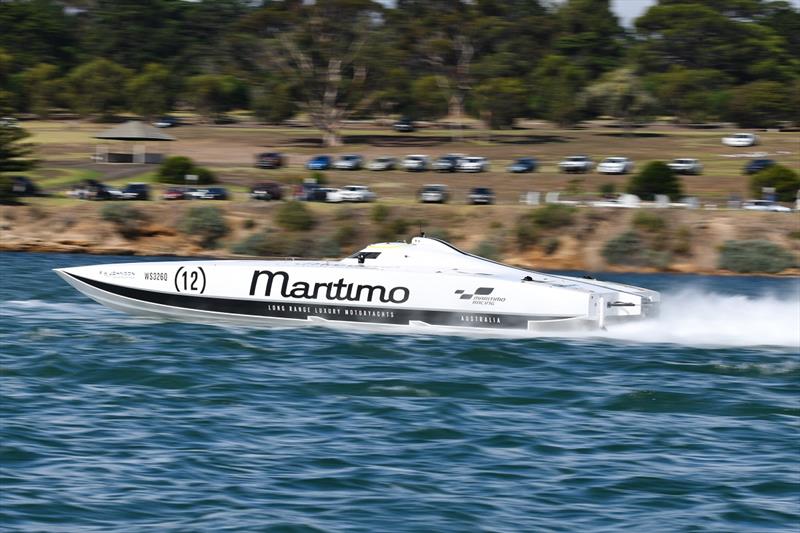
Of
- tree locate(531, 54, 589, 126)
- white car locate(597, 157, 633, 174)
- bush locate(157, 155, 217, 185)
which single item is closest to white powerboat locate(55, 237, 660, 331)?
bush locate(157, 155, 217, 185)

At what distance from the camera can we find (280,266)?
25.9m

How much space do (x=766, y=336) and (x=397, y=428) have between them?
1183cm

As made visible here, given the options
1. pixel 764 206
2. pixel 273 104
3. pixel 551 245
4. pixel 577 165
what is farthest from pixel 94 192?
pixel 273 104

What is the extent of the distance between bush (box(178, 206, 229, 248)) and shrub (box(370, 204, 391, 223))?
278 inches

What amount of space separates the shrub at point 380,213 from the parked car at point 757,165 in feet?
99.7

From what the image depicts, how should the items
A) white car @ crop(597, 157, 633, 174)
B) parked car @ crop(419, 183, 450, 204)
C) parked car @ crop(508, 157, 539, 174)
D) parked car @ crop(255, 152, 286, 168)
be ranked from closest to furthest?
parked car @ crop(419, 183, 450, 204) < white car @ crop(597, 157, 633, 174) < parked car @ crop(508, 157, 539, 174) < parked car @ crop(255, 152, 286, 168)

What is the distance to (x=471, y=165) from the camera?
8106 centimetres

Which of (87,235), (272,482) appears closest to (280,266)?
(272,482)

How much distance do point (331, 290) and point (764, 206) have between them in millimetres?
40138

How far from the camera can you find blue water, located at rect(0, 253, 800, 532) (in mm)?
12703

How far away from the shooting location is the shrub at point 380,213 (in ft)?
191

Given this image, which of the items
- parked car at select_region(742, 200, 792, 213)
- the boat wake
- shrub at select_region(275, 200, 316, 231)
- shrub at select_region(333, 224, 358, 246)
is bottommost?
the boat wake

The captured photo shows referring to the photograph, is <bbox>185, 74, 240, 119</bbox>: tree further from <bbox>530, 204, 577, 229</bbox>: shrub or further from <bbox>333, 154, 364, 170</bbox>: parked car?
<bbox>530, 204, 577, 229</bbox>: shrub

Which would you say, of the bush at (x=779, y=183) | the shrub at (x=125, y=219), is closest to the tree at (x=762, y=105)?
the bush at (x=779, y=183)
